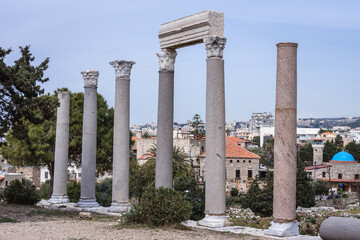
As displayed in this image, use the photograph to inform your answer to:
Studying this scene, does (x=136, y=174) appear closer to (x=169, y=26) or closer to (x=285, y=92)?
(x=169, y=26)

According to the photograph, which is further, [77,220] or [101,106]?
[101,106]

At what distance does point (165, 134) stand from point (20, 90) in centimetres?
664

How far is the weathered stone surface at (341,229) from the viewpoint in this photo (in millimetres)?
13472

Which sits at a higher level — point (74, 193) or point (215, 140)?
point (215, 140)

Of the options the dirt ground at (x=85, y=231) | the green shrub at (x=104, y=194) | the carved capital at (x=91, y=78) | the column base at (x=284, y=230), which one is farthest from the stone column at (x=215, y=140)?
the green shrub at (x=104, y=194)

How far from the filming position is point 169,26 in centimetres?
2109

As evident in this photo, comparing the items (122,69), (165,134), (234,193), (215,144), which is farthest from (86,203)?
(234,193)

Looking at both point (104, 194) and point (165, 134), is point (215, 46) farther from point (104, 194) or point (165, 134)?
point (104, 194)

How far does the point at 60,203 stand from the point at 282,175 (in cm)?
1442

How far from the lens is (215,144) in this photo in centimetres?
1862

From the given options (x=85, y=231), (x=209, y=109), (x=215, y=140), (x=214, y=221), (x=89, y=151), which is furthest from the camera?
(x=89, y=151)

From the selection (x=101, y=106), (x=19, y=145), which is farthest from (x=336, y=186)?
(x=19, y=145)

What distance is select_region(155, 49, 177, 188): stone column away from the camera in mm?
20922

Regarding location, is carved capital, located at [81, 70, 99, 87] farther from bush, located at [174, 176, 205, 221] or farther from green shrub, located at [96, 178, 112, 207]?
green shrub, located at [96, 178, 112, 207]
